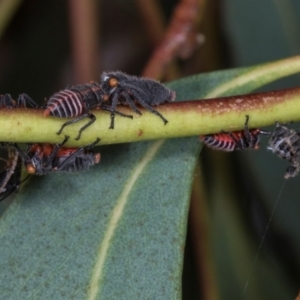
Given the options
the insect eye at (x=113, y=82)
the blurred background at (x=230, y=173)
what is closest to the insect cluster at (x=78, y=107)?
the insect eye at (x=113, y=82)

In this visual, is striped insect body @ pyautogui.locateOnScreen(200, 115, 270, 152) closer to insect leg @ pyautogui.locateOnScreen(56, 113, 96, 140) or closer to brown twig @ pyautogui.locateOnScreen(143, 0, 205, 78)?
insect leg @ pyautogui.locateOnScreen(56, 113, 96, 140)

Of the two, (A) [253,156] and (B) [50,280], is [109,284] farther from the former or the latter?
(A) [253,156]

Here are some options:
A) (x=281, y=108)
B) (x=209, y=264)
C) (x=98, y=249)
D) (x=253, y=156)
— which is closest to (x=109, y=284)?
(x=98, y=249)

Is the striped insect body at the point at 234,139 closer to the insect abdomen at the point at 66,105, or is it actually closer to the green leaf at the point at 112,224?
the green leaf at the point at 112,224

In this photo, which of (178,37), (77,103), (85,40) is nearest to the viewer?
(77,103)

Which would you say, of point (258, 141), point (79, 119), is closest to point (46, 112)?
point (79, 119)

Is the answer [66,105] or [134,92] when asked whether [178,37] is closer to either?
[134,92]

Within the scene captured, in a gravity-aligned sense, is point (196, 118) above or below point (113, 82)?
below
